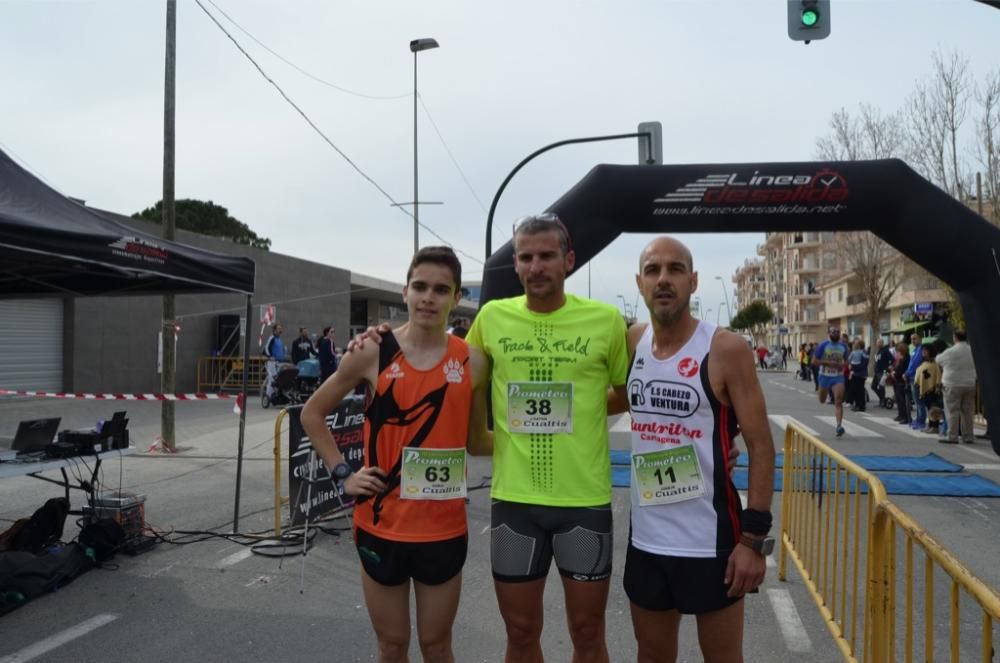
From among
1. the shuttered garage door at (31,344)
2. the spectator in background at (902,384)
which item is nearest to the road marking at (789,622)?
the spectator in background at (902,384)

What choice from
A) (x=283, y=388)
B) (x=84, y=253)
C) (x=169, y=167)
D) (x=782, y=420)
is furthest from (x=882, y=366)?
(x=84, y=253)

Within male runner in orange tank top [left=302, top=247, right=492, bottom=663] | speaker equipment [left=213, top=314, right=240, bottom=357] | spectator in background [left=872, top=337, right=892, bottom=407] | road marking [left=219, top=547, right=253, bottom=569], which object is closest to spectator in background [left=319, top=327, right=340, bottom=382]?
speaker equipment [left=213, top=314, right=240, bottom=357]

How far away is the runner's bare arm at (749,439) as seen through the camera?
2322 mm

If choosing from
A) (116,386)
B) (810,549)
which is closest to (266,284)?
(116,386)

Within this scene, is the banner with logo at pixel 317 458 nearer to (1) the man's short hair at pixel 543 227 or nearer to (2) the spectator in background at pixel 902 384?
(1) the man's short hair at pixel 543 227

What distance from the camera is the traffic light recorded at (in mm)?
7281

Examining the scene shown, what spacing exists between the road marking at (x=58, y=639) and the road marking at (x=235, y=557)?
3.39 ft

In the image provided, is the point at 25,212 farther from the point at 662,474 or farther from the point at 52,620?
the point at 662,474

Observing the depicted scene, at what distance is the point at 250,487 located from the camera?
7.98 meters

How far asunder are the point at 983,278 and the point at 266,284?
889 inches

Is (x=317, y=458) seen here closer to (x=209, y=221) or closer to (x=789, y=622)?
(x=789, y=622)

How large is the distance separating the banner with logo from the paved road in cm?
29

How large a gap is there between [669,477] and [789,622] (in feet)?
7.55

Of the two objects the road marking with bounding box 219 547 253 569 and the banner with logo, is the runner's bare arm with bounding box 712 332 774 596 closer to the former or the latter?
the banner with logo
